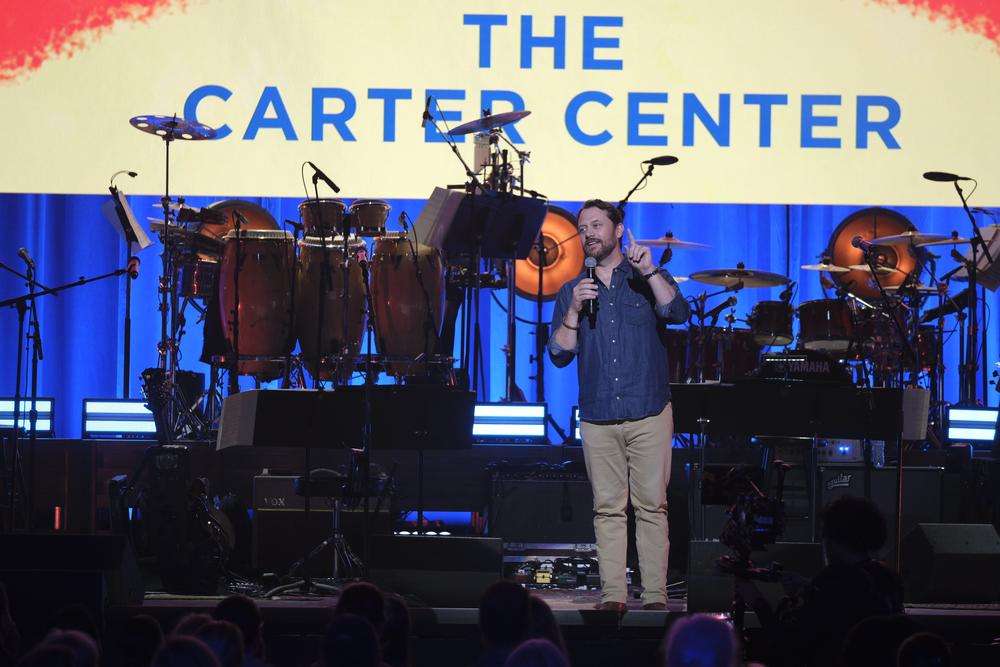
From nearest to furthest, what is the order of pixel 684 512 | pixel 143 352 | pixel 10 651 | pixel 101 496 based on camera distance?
pixel 10 651
pixel 684 512
pixel 101 496
pixel 143 352

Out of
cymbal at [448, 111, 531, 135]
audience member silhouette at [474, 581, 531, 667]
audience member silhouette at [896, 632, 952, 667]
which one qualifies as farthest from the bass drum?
audience member silhouette at [896, 632, 952, 667]

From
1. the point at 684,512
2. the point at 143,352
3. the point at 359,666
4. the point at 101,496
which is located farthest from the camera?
the point at 143,352

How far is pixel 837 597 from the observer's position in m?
3.91

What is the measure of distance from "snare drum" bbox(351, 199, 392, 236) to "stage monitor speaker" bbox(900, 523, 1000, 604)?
4490 millimetres

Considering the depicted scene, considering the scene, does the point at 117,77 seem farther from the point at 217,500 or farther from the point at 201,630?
the point at 201,630

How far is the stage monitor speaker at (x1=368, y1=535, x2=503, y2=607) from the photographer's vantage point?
18.5 ft

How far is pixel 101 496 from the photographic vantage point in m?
7.88

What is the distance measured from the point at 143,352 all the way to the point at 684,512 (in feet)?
18.6

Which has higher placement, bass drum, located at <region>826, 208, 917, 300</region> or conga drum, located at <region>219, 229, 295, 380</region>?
bass drum, located at <region>826, 208, 917, 300</region>

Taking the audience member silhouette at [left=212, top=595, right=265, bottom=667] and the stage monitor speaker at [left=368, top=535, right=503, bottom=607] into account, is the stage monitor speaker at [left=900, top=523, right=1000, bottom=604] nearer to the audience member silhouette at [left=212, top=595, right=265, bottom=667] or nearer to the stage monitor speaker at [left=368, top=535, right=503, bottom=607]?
the stage monitor speaker at [left=368, top=535, right=503, bottom=607]

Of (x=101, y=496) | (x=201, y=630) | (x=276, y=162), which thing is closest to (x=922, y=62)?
(x=276, y=162)

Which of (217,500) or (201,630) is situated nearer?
(201,630)

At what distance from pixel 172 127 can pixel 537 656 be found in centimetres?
574

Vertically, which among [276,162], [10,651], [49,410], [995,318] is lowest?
[10,651]
